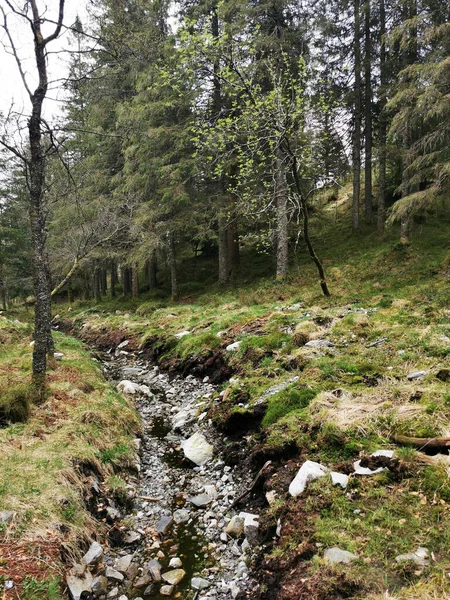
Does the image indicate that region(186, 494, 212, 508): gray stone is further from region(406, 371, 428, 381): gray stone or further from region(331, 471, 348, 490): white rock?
region(406, 371, 428, 381): gray stone

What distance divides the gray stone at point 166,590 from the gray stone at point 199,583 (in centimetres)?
21

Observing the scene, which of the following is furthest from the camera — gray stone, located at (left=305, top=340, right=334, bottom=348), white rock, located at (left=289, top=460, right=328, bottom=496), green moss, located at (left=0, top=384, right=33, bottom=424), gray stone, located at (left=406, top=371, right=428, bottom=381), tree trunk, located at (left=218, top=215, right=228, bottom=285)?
tree trunk, located at (left=218, top=215, right=228, bottom=285)

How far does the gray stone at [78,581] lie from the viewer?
3128 millimetres

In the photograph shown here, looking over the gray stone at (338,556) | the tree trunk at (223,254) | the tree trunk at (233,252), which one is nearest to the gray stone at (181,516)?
the gray stone at (338,556)

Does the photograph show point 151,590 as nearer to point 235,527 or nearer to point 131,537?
point 131,537

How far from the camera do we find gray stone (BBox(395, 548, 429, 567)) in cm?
249

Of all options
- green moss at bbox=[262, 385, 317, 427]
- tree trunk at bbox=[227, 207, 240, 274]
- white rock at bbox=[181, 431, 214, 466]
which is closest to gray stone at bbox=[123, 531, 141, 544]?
white rock at bbox=[181, 431, 214, 466]

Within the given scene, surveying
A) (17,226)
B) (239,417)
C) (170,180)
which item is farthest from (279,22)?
(17,226)

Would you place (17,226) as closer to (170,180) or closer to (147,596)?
(170,180)

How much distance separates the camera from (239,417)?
18.8 ft

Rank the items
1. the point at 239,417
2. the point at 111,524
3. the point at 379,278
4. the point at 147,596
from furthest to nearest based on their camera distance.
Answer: the point at 379,278 < the point at 239,417 < the point at 111,524 < the point at 147,596

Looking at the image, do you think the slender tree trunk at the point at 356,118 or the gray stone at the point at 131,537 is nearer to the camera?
the gray stone at the point at 131,537

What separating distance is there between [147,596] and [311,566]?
1.64 metres

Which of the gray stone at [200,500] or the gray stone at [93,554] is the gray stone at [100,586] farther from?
the gray stone at [200,500]
